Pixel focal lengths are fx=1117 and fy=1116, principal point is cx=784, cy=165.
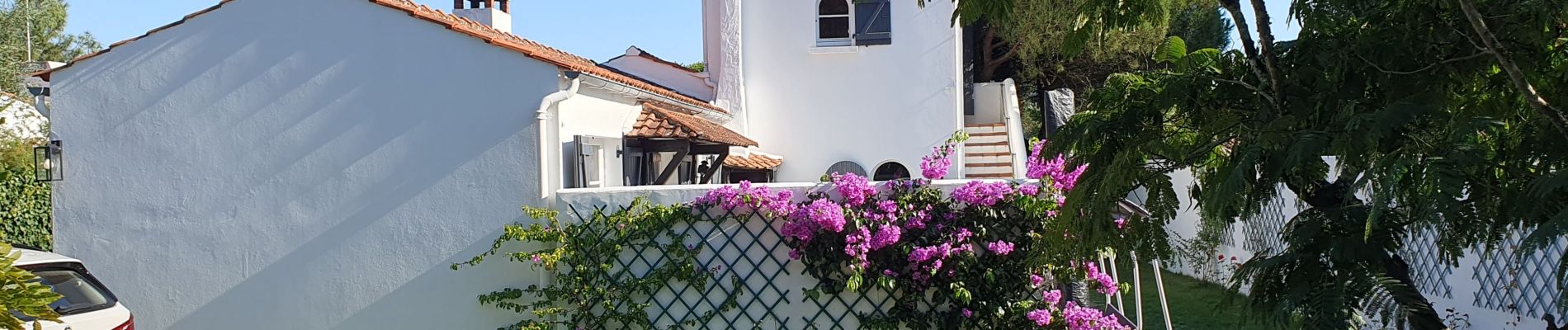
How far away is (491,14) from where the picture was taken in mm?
13953

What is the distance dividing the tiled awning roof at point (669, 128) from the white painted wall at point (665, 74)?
160 inches

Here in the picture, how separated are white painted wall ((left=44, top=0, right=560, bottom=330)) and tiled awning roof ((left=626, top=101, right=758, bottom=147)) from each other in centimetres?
172

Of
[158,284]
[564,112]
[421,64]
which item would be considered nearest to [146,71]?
[158,284]

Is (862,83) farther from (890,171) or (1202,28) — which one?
(1202,28)

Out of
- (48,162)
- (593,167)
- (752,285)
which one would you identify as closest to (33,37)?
(48,162)

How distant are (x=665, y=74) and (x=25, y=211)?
27.3 feet

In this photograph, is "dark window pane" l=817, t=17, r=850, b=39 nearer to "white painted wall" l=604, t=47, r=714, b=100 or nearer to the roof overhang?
"white painted wall" l=604, t=47, r=714, b=100

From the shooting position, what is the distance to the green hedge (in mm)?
Answer: 13250

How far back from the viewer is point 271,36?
970 centimetres

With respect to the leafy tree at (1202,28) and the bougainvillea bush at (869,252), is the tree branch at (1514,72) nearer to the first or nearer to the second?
the bougainvillea bush at (869,252)

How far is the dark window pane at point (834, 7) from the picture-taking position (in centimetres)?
1591

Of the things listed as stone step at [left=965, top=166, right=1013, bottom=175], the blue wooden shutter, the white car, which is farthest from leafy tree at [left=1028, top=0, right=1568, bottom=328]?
stone step at [left=965, top=166, right=1013, bottom=175]

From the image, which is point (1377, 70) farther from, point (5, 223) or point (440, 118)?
point (5, 223)

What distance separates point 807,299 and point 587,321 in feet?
6.10
